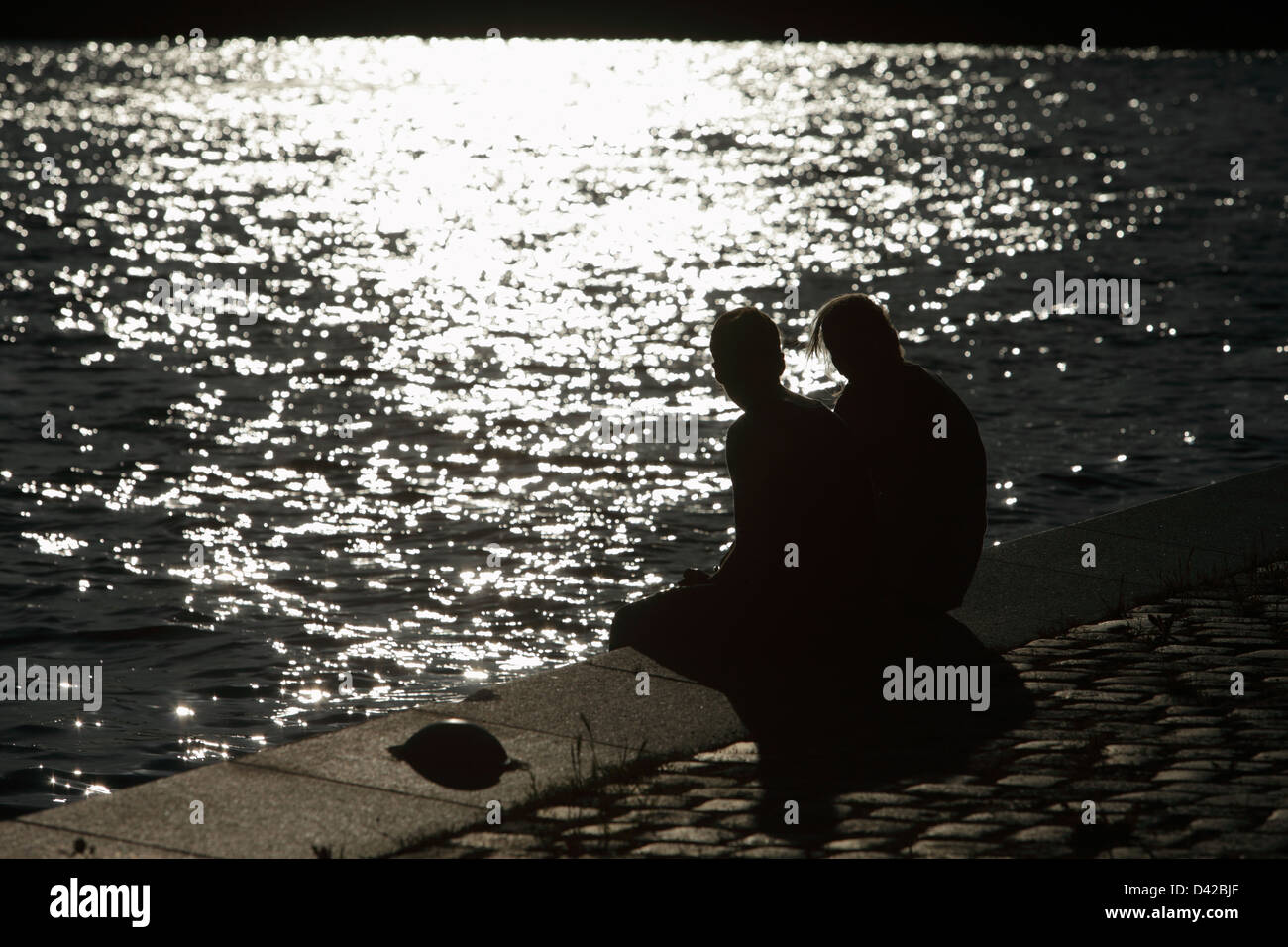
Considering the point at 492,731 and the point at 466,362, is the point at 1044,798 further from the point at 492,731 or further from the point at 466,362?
the point at 466,362

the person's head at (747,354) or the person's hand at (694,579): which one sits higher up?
the person's head at (747,354)

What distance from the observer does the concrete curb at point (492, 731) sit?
5.27 meters

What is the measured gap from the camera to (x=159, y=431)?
50.3 ft

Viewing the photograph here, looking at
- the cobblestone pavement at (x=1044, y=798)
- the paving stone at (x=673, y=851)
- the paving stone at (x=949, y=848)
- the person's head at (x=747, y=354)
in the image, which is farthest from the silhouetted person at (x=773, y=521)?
the paving stone at (x=949, y=848)

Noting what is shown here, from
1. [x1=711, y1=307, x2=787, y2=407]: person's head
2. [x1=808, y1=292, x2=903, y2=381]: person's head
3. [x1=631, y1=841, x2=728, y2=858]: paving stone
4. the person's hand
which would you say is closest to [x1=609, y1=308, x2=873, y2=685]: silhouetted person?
[x1=711, y1=307, x2=787, y2=407]: person's head

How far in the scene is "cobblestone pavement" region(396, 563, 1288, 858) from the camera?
5.20 m

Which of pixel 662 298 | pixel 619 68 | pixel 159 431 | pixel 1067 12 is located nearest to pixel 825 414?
pixel 159 431

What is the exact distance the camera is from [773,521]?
7.05 meters

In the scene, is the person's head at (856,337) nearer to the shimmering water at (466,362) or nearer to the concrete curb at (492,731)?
the concrete curb at (492,731)

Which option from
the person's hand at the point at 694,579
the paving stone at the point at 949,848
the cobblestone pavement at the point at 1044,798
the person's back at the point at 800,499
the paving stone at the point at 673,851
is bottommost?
the paving stone at the point at 949,848

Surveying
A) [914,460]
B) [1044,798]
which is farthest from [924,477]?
[1044,798]

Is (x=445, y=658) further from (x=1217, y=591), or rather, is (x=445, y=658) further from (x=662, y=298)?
(x=662, y=298)
